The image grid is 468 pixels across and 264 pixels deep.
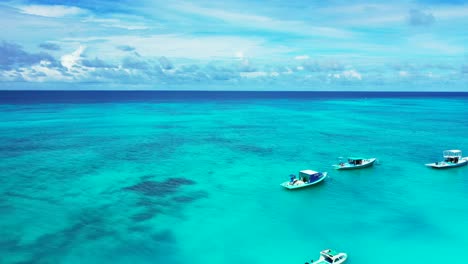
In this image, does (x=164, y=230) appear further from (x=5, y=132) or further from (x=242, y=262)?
(x=5, y=132)

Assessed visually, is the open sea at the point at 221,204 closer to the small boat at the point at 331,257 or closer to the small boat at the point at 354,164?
the small boat at the point at 354,164

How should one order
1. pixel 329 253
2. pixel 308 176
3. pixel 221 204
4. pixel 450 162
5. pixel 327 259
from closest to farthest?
1. pixel 327 259
2. pixel 329 253
3. pixel 221 204
4. pixel 308 176
5. pixel 450 162

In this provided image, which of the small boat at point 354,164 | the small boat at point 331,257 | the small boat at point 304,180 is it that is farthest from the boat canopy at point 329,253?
the small boat at point 354,164

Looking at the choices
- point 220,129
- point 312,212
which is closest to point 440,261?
point 312,212

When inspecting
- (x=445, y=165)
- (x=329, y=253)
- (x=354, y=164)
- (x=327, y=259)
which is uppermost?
(x=354, y=164)

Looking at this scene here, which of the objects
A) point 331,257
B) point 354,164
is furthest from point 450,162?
point 331,257

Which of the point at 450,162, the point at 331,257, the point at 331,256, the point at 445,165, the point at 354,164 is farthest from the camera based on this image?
the point at 450,162

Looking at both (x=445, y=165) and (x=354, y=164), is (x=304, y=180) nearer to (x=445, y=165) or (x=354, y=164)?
(x=354, y=164)

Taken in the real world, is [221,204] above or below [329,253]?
below
